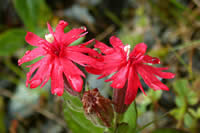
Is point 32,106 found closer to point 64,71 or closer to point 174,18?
point 64,71

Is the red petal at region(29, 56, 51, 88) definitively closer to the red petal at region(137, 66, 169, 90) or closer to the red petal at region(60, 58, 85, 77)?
the red petal at region(60, 58, 85, 77)

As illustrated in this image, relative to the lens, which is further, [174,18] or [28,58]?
[174,18]

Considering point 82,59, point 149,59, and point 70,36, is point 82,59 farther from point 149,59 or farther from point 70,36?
point 149,59

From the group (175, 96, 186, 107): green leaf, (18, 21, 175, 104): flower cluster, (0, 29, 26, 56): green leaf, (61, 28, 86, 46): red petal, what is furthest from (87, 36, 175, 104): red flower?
(0, 29, 26, 56): green leaf

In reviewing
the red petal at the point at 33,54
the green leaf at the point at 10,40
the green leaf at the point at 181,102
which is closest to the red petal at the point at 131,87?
the red petal at the point at 33,54

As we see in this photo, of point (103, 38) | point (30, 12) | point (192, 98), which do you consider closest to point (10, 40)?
point (30, 12)

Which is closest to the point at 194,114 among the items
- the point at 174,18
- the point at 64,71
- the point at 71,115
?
the point at 71,115

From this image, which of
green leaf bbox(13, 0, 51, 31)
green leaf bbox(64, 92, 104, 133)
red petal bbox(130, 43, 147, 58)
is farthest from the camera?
green leaf bbox(13, 0, 51, 31)
